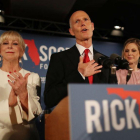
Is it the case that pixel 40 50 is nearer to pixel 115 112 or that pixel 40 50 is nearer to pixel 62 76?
pixel 62 76

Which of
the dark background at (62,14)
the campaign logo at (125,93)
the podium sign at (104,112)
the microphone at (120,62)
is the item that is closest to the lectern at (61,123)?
the podium sign at (104,112)

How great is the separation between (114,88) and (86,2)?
347cm

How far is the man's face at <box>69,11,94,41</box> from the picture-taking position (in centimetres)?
137

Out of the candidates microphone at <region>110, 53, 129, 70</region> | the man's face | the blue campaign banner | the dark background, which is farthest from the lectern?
the dark background

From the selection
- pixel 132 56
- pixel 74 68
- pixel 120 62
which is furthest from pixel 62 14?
pixel 120 62

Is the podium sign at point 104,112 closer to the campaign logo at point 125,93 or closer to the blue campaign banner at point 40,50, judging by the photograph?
the campaign logo at point 125,93

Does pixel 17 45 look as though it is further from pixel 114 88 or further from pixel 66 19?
pixel 66 19

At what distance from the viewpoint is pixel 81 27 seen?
4.57ft

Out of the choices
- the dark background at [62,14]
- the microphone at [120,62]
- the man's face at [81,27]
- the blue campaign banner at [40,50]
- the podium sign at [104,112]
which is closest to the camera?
the podium sign at [104,112]

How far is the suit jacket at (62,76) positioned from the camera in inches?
43.6

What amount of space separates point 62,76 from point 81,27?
386mm

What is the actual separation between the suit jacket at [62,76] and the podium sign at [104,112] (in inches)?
15.1

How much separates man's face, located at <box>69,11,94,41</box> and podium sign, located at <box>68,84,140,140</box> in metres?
0.70

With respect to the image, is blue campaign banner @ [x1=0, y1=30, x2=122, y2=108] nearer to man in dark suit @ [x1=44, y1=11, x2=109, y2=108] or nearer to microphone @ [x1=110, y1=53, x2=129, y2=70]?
man in dark suit @ [x1=44, y1=11, x2=109, y2=108]
